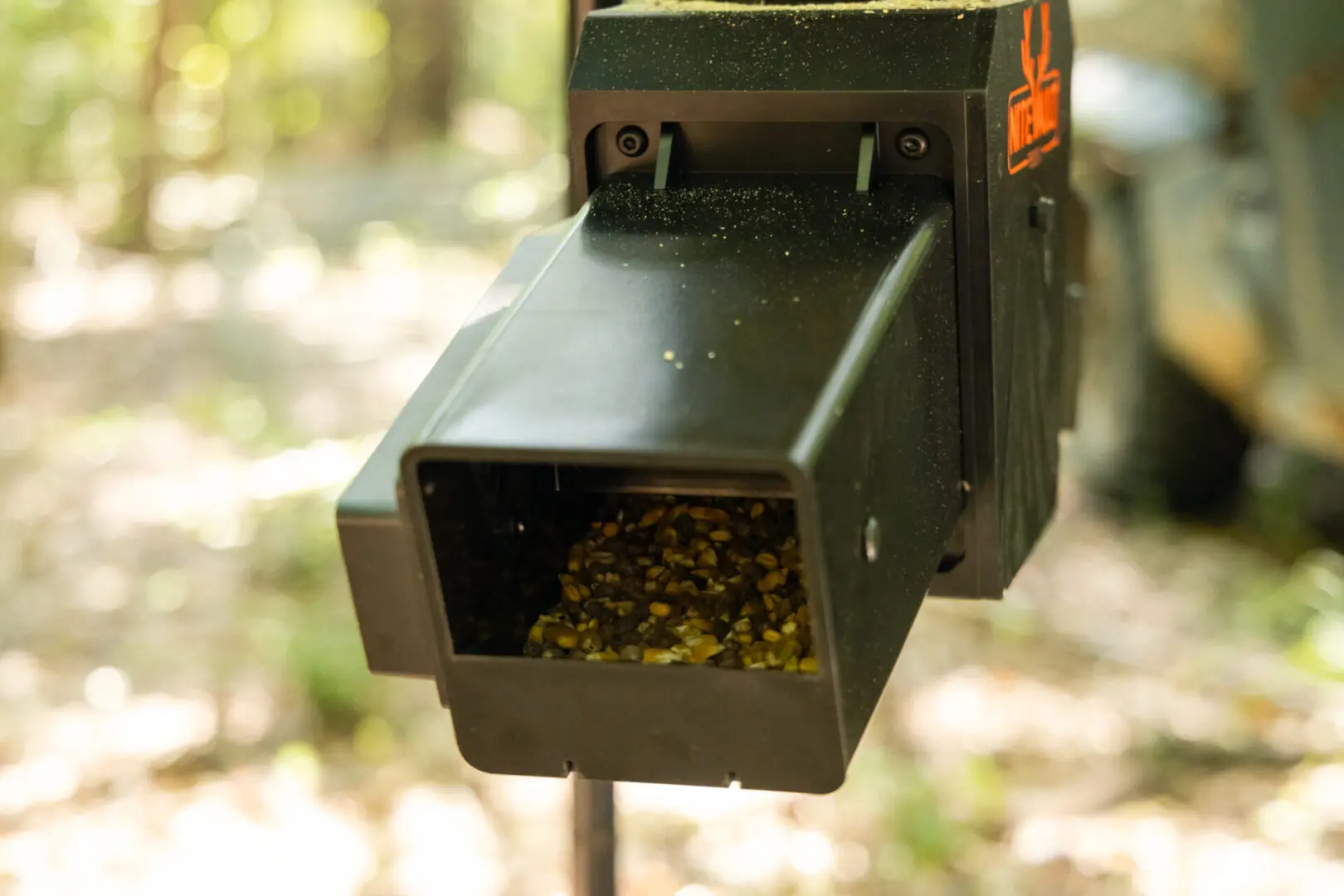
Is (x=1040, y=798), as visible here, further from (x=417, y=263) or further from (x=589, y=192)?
(x=417, y=263)

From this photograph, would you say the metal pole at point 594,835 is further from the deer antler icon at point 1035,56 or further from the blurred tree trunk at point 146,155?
the blurred tree trunk at point 146,155

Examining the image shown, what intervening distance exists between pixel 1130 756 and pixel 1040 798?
0.64 feet

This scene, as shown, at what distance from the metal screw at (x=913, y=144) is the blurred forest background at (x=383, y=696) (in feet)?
5.62

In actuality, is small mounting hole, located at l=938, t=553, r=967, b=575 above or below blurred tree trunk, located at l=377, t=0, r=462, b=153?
above

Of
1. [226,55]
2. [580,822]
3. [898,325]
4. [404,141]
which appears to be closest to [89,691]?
[580,822]

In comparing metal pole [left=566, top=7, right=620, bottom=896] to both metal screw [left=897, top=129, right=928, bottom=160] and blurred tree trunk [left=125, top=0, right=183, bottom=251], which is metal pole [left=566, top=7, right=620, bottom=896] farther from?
blurred tree trunk [left=125, top=0, right=183, bottom=251]

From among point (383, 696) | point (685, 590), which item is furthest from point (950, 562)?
point (383, 696)

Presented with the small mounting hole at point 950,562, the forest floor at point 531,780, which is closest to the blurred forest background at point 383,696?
the forest floor at point 531,780

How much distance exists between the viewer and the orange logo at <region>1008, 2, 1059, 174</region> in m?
0.79

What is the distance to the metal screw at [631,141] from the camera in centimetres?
79

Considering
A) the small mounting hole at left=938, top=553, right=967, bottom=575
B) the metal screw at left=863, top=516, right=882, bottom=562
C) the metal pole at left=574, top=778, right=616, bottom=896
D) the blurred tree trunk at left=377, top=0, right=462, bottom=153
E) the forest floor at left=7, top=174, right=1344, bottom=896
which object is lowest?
the forest floor at left=7, top=174, right=1344, bottom=896

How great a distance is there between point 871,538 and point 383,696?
2.34 m

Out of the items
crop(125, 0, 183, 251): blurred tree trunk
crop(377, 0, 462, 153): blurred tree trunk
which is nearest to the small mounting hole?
crop(125, 0, 183, 251): blurred tree trunk

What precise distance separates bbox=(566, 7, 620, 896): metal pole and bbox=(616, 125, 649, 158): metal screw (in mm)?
168
